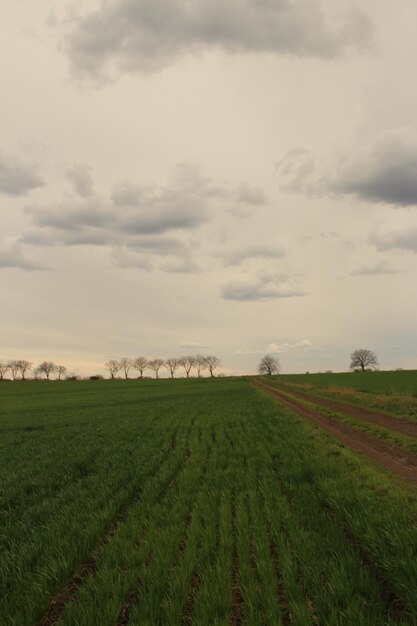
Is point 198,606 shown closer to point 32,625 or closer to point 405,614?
point 32,625

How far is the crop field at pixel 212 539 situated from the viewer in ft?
16.5

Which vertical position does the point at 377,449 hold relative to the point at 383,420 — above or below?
above

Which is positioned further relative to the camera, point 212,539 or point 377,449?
point 377,449

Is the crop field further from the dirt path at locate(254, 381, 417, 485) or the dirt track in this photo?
the dirt track

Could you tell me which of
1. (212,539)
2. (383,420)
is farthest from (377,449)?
(212,539)

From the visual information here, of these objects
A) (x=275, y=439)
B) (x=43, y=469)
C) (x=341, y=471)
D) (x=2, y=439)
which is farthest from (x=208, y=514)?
(x=2, y=439)

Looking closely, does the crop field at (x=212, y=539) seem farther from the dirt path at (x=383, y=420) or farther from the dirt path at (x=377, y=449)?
the dirt path at (x=383, y=420)

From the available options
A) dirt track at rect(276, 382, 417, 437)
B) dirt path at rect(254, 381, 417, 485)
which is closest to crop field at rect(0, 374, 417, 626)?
dirt path at rect(254, 381, 417, 485)

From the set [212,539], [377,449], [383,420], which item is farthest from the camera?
[383,420]

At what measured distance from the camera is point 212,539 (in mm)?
7039

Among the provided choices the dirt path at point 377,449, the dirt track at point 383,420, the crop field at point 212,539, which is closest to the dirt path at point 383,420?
the dirt track at point 383,420

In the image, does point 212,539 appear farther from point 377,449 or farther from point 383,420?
point 383,420

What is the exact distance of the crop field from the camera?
5020 millimetres

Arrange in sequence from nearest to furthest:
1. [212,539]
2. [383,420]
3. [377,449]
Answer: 1. [212,539]
2. [377,449]
3. [383,420]
